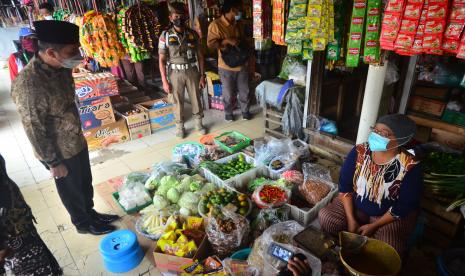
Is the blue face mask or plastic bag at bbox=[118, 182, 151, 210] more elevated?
the blue face mask

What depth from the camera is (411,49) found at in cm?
214

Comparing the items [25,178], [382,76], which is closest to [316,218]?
[382,76]

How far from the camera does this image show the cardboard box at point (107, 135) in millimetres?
4203

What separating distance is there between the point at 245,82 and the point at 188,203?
2617mm

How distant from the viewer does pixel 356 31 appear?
2.52 metres

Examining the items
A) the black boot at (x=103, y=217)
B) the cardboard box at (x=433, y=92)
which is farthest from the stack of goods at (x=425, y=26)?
the black boot at (x=103, y=217)

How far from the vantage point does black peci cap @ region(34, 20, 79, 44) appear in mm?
1968

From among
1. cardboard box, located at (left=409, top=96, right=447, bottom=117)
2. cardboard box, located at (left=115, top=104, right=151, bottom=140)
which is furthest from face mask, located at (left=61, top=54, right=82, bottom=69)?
cardboard box, located at (left=409, top=96, right=447, bottom=117)

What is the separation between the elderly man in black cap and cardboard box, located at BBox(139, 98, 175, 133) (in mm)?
2149

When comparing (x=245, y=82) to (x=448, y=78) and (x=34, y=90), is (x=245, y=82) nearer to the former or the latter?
(x=448, y=78)

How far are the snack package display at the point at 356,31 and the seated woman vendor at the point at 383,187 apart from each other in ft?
2.99

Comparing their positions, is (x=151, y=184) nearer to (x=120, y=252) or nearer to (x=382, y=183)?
(x=120, y=252)

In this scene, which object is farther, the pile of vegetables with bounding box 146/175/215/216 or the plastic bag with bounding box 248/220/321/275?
the pile of vegetables with bounding box 146/175/215/216

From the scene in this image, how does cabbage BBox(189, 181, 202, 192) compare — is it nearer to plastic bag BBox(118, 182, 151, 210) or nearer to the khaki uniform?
plastic bag BBox(118, 182, 151, 210)
